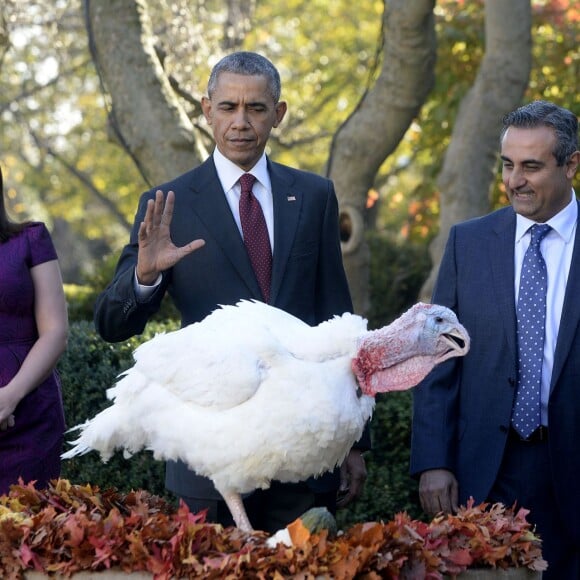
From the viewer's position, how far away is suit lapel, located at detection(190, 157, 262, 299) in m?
4.10

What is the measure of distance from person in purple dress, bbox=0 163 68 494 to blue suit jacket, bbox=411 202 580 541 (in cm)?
151

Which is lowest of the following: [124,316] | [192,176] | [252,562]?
[252,562]

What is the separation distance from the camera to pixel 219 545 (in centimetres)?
334

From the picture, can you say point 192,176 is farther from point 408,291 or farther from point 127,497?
point 408,291

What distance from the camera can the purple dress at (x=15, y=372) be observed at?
4695mm

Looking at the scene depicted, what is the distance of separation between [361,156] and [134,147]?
1.70 meters

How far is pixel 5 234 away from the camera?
482 cm

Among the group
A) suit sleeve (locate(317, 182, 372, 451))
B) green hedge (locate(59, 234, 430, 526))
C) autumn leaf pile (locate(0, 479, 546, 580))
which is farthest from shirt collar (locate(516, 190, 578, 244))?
green hedge (locate(59, 234, 430, 526))

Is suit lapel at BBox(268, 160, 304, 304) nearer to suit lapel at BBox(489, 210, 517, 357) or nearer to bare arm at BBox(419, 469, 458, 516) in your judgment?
suit lapel at BBox(489, 210, 517, 357)

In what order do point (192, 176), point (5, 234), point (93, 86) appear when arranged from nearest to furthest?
1. point (192, 176)
2. point (5, 234)
3. point (93, 86)

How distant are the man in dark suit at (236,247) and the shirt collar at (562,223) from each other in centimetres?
87

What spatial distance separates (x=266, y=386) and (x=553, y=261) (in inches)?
65.6

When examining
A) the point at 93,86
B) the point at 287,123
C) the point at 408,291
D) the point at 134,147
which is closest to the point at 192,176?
the point at 134,147

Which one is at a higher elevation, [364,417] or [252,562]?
[364,417]
